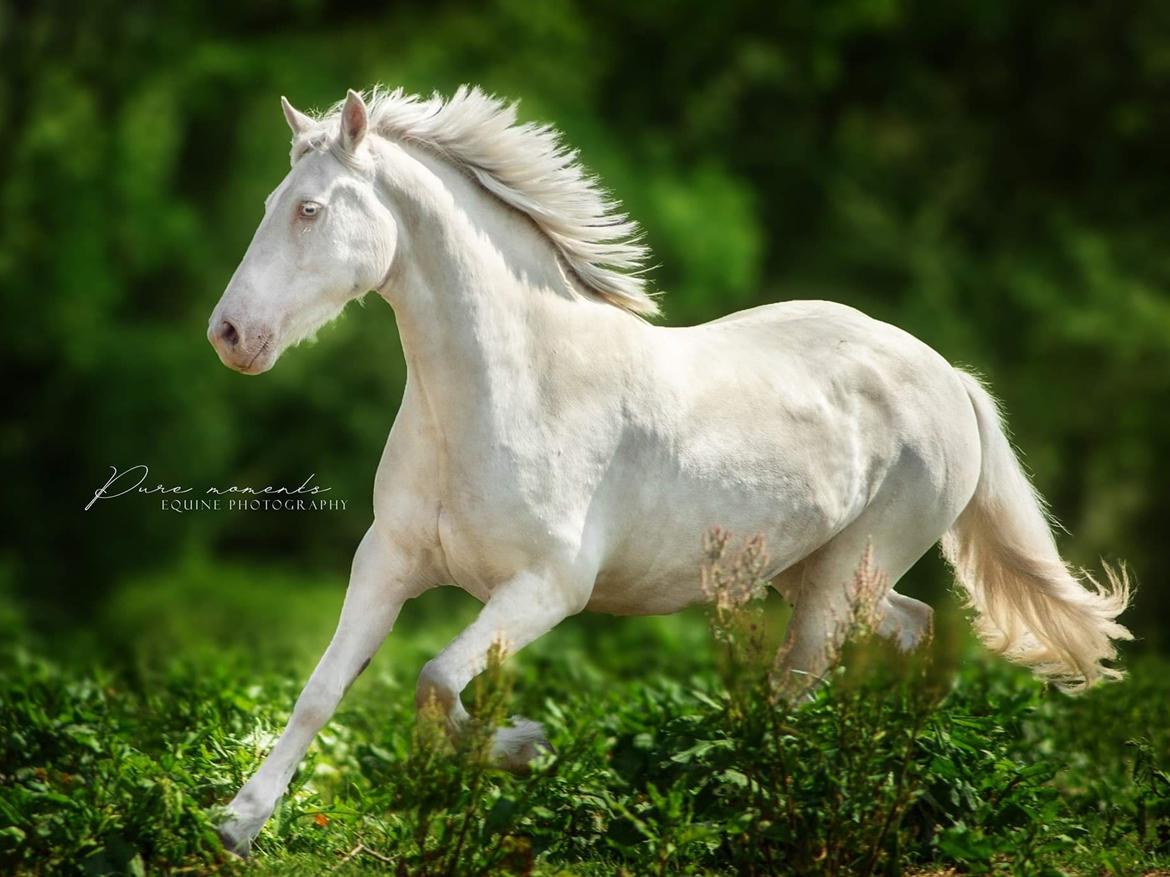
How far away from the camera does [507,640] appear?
4250 millimetres

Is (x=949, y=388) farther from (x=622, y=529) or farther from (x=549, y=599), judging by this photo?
(x=549, y=599)

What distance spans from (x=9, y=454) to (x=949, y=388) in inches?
512

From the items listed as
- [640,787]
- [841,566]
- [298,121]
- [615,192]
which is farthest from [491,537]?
[615,192]

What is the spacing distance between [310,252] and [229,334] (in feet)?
1.00

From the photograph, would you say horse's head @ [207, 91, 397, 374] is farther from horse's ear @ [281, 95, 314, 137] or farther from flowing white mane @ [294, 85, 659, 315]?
flowing white mane @ [294, 85, 659, 315]

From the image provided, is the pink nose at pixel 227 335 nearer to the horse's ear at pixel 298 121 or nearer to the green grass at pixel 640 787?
the horse's ear at pixel 298 121

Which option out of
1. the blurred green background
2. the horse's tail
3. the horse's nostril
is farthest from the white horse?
the blurred green background

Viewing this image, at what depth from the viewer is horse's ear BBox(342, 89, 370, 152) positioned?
14.1 ft

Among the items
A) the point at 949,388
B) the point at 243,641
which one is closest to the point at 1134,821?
the point at 949,388

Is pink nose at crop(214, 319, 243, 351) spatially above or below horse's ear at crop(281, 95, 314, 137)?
below

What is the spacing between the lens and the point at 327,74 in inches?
650

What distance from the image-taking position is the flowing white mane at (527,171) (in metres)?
4.69

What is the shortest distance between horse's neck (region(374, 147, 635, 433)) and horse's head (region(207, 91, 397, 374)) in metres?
0.11

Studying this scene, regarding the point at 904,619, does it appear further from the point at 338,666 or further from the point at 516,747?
the point at 338,666
